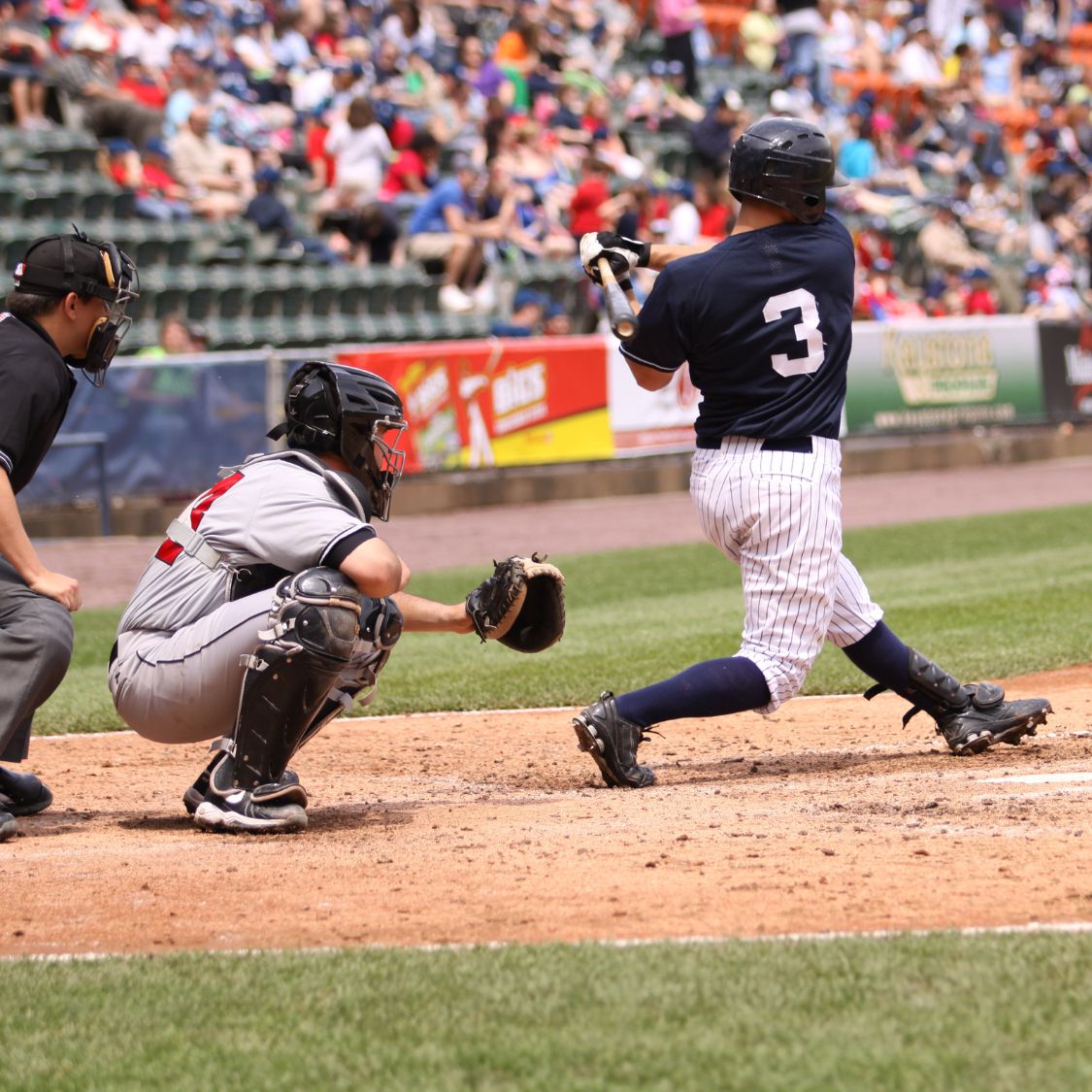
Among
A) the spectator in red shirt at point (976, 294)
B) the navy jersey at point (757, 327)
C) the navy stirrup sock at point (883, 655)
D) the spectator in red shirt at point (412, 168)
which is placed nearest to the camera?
the navy jersey at point (757, 327)

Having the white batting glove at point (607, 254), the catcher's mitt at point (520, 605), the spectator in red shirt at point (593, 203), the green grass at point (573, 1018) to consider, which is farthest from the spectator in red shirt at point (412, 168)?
the green grass at point (573, 1018)

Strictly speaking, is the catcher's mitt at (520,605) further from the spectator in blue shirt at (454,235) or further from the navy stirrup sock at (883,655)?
the spectator in blue shirt at (454,235)

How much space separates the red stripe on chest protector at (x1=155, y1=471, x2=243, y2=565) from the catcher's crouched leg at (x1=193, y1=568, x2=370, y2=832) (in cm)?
39

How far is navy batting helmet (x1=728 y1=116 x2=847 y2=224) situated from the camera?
202 inches

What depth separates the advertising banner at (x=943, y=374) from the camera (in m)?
19.1

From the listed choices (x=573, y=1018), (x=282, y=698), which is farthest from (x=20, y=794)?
(x=573, y=1018)

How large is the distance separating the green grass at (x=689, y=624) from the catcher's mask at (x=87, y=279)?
272cm

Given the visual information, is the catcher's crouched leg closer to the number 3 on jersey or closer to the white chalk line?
the white chalk line

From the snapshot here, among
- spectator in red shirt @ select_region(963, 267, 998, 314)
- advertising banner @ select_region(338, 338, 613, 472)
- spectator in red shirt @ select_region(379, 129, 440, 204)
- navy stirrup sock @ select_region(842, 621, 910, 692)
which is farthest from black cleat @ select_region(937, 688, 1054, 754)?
spectator in red shirt @ select_region(963, 267, 998, 314)

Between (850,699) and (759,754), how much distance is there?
137cm

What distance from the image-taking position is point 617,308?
489cm

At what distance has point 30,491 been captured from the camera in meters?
13.9

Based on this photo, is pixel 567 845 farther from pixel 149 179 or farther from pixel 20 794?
pixel 149 179

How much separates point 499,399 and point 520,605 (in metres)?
11.4
